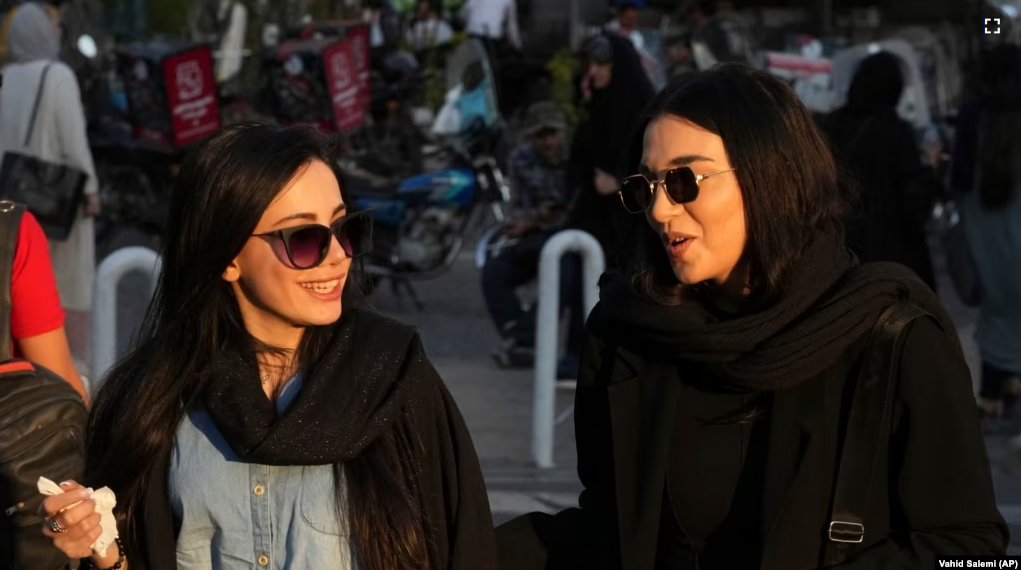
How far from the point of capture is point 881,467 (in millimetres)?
2615

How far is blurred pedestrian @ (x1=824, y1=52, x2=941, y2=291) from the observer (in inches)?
327

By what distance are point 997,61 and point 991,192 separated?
63 cm

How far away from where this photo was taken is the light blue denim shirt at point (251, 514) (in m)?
2.77

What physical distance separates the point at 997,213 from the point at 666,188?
5.83m

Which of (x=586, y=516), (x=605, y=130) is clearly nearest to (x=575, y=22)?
(x=605, y=130)

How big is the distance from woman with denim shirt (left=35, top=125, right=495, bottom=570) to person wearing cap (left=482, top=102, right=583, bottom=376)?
6879mm

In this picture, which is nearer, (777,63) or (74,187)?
(74,187)

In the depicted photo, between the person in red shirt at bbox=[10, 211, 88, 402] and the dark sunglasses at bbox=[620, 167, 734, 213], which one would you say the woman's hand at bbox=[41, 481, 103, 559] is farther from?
the person in red shirt at bbox=[10, 211, 88, 402]

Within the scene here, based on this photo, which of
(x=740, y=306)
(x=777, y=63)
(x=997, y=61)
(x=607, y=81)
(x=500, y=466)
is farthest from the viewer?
(x=777, y=63)

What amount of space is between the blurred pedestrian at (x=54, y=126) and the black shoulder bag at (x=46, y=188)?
0.50ft

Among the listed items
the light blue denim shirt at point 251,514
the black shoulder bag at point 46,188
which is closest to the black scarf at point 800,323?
the light blue denim shirt at point 251,514

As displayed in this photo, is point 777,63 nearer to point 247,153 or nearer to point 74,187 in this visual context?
point 74,187

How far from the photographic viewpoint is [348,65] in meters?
15.1

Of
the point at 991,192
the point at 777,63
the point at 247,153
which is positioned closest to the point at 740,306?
the point at 247,153
